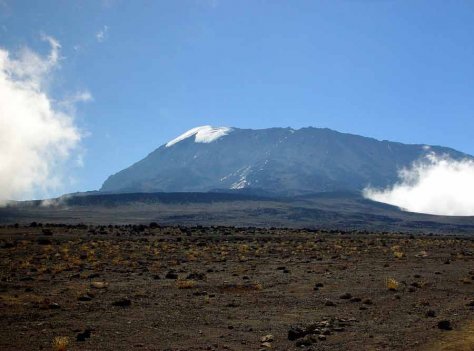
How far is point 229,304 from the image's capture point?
2039cm

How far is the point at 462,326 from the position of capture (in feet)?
52.3

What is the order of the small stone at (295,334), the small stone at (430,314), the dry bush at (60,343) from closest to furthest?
the dry bush at (60,343) → the small stone at (295,334) → the small stone at (430,314)

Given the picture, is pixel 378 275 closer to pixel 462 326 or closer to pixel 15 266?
pixel 462 326

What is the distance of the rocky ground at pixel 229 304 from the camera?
577 inches

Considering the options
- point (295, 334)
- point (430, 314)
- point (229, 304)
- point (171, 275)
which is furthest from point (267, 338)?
point (171, 275)

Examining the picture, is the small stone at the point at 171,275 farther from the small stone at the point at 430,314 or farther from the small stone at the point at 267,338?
the small stone at the point at 430,314

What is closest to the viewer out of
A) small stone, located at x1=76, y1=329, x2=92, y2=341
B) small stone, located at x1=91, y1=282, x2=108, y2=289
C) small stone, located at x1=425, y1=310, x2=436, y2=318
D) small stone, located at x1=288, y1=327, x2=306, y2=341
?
small stone, located at x1=76, y1=329, x2=92, y2=341

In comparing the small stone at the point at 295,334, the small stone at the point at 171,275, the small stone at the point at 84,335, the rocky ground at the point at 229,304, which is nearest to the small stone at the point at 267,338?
the rocky ground at the point at 229,304

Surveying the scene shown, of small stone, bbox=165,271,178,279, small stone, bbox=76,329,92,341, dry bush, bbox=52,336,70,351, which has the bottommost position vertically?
small stone, bbox=165,271,178,279

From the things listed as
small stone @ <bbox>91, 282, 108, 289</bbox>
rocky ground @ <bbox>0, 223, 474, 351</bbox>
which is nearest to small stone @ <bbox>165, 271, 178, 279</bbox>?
rocky ground @ <bbox>0, 223, 474, 351</bbox>

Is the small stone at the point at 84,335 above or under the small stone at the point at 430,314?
above

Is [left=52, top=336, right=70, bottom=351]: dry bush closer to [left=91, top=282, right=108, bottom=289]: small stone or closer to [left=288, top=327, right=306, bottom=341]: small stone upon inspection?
[left=288, top=327, right=306, bottom=341]: small stone

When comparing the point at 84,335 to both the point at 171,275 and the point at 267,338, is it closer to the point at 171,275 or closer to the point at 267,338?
the point at 267,338

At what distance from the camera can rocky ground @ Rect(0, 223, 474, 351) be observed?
48.0 ft
